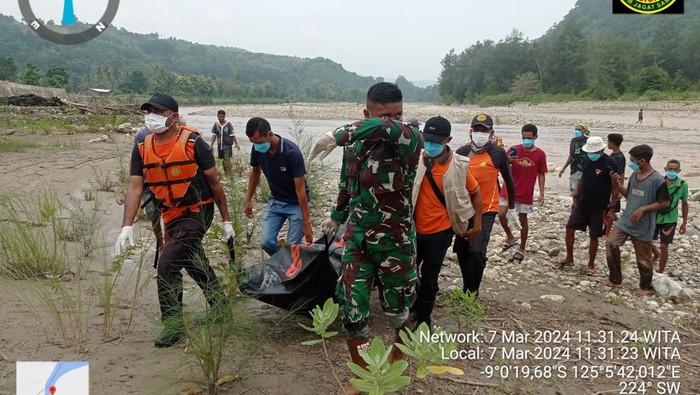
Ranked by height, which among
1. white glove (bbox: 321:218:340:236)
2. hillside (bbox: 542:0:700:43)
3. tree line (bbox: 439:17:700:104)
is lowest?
white glove (bbox: 321:218:340:236)

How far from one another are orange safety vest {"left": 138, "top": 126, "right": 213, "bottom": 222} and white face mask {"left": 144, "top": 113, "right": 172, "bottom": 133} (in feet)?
0.26

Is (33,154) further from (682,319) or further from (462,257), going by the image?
(682,319)

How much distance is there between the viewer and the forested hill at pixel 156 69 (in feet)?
257

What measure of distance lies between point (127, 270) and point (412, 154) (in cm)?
330

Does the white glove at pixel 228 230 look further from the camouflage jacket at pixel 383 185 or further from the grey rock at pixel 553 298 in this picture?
the grey rock at pixel 553 298

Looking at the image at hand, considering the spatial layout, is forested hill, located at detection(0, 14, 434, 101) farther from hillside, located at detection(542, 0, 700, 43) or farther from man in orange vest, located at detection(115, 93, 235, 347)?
hillside, located at detection(542, 0, 700, 43)

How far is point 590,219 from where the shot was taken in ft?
17.0

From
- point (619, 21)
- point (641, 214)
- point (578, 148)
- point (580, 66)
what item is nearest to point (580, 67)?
point (580, 66)

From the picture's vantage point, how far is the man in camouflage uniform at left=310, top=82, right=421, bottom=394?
2547mm

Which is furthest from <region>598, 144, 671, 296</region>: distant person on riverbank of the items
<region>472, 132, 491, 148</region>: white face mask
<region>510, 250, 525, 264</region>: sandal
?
<region>472, 132, 491, 148</region>: white face mask

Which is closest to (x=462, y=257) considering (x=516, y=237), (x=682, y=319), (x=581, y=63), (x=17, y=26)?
(x=682, y=319)

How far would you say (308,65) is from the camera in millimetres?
194000

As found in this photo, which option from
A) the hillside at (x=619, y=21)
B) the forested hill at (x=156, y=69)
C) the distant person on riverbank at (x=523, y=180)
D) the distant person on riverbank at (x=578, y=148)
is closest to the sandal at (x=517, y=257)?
the distant person on riverbank at (x=523, y=180)

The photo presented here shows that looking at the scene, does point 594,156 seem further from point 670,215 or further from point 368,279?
point 368,279
